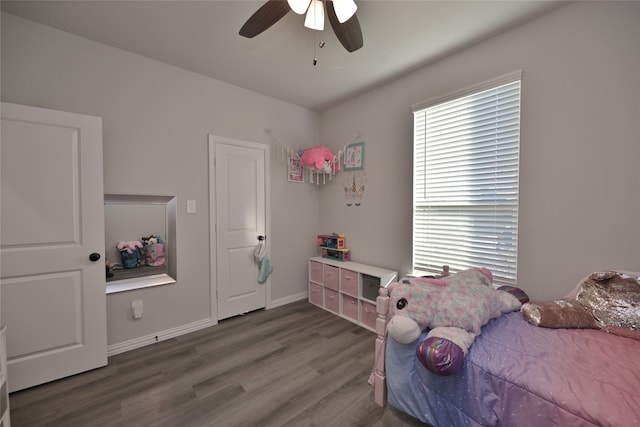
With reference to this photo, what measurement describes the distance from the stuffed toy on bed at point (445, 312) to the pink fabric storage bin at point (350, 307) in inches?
48.5

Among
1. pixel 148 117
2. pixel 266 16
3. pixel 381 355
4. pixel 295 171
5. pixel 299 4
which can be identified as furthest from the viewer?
pixel 295 171

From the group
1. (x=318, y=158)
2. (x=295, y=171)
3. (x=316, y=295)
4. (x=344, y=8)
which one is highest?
(x=344, y=8)

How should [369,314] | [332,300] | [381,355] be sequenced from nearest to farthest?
[381,355] < [369,314] < [332,300]

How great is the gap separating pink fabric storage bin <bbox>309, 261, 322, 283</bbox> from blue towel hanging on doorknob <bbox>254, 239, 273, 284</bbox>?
55 cm

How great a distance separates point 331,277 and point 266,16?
255 centimetres

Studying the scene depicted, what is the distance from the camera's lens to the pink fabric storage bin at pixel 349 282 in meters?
2.77

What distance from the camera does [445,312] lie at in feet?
4.66

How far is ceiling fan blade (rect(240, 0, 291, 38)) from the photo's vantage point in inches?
56.8

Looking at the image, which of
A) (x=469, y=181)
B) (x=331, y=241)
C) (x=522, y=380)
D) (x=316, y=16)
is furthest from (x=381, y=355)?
(x=316, y=16)

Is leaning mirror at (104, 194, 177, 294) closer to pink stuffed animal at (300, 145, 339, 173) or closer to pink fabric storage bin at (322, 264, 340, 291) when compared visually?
pink stuffed animal at (300, 145, 339, 173)

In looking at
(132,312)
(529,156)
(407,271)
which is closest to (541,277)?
(529,156)

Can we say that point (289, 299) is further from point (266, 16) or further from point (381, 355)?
point (266, 16)

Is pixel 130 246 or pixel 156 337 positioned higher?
pixel 130 246

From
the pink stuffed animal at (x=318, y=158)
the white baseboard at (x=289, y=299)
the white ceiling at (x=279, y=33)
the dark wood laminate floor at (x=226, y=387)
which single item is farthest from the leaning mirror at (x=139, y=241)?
the pink stuffed animal at (x=318, y=158)
